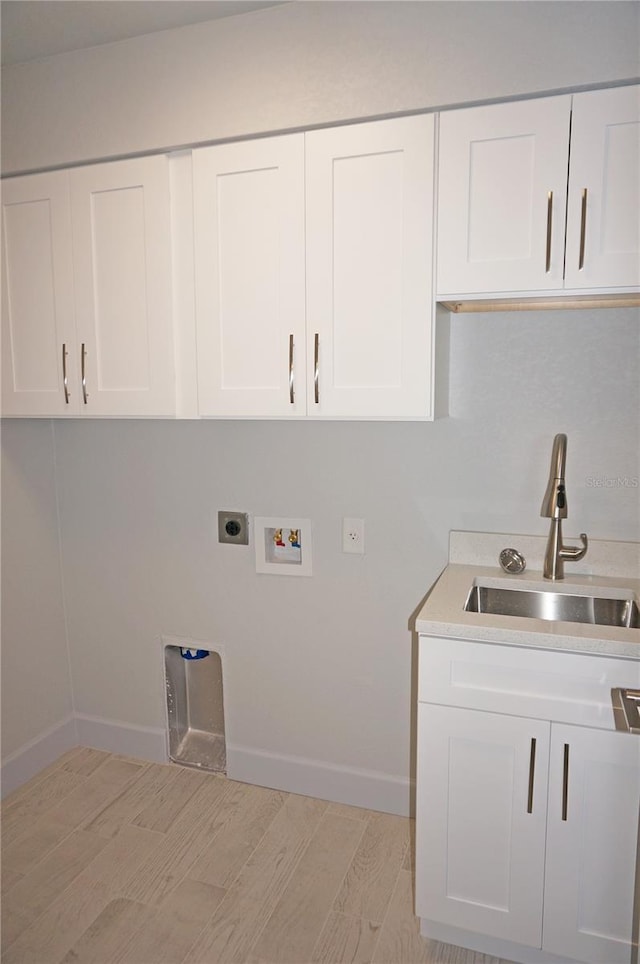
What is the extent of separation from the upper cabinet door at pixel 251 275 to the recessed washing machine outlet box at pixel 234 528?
0.54 metres

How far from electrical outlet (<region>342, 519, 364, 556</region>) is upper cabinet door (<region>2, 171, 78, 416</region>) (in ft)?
3.26

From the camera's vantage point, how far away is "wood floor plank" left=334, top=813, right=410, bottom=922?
1.93m

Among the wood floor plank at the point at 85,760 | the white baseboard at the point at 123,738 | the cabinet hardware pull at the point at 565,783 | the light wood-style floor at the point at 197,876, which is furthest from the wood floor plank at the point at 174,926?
the cabinet hardware pull at the point at 565,783

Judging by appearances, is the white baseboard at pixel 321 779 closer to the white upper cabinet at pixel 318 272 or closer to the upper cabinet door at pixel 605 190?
the white upper cabinet at pixel 318 272

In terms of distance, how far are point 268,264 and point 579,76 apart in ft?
2.94

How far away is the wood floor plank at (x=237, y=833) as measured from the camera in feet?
6.77

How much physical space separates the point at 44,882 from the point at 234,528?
1265 mm

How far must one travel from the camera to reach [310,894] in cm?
198

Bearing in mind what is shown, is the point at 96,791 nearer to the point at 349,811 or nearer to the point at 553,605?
the point at 349,811

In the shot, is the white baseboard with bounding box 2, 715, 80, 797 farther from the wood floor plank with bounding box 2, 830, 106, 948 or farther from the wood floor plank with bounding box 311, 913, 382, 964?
the wood floor plank with bounding box 311, 913, 382, 964

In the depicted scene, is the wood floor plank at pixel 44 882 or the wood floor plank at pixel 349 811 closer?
the wood floor plank at pixel 44 882

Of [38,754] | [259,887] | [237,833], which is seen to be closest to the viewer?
[259,887]

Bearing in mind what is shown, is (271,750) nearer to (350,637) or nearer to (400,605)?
(350,637)

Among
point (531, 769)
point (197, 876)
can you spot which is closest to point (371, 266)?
point (531, 769)
